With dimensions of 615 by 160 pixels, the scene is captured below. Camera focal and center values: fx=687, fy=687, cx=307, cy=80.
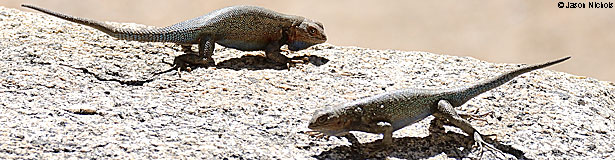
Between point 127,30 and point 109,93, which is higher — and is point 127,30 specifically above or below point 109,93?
above

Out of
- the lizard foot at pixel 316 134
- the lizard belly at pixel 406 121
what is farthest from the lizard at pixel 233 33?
the lizard belly at pixel 406 121

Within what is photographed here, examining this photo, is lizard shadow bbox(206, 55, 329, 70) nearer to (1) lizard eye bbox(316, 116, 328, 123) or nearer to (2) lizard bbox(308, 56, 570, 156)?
(2) lizard bbox(308, 56, 570, 156)

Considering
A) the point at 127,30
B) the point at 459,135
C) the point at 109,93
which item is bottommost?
the point at 459,135

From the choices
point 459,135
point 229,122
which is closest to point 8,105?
point 229,122

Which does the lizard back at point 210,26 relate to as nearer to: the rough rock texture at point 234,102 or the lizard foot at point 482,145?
the rough rock texture at point 234,102

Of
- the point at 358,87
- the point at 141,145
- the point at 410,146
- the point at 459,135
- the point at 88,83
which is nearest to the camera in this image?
the point at 141,145

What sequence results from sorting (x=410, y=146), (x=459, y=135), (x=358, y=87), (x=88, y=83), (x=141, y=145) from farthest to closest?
1. (x=358, y=87)
2. (x=88, y=83)
3. (x=459, y=135)
4. (x=410, y=146)
5. (x=141, y=145)

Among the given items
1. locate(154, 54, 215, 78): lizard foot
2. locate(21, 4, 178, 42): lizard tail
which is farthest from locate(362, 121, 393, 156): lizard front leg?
locate(21, 4, 178, 42): lizard tail

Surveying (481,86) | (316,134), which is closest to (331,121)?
(316,134)

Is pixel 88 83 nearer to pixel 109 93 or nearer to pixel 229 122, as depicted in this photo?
pixel 109 93
